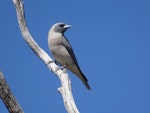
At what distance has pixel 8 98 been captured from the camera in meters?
4.55

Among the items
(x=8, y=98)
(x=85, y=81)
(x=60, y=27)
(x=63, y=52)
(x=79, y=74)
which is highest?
(x=60, y=27)

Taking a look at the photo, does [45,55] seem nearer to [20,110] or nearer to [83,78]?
[83,78]

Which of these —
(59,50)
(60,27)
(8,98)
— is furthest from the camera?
(60,27)

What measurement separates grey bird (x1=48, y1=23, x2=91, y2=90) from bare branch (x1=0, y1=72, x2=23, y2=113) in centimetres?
359

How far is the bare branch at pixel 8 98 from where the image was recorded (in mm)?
4535

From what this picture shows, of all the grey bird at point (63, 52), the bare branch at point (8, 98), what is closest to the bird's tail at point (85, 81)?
the grey bird at point (63, 52)


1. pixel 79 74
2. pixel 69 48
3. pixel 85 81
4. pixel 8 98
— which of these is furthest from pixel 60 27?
pixel 8 98

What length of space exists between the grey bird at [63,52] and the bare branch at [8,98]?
11.8 ft

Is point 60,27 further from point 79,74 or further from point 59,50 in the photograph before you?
point 79,74

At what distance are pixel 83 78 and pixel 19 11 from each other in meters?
2.12

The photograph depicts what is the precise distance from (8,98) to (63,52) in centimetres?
373

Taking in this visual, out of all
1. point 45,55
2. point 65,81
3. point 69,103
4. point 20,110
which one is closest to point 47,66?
point 45,55

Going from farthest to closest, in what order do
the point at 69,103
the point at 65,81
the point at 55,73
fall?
the point at 55,73 < the point at 65,81 < the point at 69,103

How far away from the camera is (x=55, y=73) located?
699 cm
